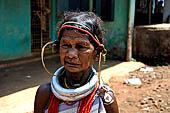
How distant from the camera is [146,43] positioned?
668 cm

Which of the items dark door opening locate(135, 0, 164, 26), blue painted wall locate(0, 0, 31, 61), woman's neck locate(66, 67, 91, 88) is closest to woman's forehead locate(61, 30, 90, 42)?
woman's neck locate(66, 67, 91, 88)

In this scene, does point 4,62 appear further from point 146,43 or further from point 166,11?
point 166,11

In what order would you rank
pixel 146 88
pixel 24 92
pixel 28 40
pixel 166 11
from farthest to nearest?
pixel 166 11, pixel 28 40, pixel 146 88, pixel 24 92

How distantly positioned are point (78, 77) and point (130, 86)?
10.9 ft

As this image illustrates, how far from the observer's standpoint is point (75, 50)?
1189 millimetres

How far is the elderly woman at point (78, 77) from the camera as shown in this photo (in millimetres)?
1200

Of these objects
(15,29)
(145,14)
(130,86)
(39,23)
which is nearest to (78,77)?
(130,86)

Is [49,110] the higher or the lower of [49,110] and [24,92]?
the higher

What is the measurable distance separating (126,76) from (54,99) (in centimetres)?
407

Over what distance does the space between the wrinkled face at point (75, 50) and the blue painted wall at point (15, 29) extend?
5.02 meters

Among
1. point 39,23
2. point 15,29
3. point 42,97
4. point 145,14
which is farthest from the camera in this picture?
point 145,14

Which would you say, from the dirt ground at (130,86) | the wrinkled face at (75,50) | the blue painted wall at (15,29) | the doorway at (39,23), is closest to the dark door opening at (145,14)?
the doorway at (39,23)

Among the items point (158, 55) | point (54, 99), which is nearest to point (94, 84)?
point (54, 99)

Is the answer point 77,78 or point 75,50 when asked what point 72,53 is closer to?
point 75,50
